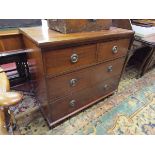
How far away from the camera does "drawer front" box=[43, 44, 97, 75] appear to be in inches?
38.2

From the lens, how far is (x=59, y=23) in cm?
110

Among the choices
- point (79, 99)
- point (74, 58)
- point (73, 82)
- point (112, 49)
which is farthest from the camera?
point (79, 99)

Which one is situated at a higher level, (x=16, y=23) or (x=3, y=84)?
A: (x=16, y=23)

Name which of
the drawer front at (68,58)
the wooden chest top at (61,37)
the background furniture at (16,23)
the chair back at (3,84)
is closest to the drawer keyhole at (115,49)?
the wooden chest top at (61,37)

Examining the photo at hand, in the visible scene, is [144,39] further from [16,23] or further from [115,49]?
[16,23]

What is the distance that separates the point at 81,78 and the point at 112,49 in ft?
1.33

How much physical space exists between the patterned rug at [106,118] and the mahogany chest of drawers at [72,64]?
0.36 ft

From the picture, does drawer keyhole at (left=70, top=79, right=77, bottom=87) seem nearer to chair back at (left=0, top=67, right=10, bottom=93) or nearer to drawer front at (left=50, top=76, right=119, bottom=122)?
drawer front at (left=50, top=76, right=119, bottom=122)

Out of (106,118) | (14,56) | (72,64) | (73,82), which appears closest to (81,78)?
(73,82)

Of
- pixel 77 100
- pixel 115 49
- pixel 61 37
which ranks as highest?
pixel 61 37

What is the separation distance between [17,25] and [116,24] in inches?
41.1

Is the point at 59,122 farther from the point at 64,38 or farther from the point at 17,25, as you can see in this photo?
the point at 17,25

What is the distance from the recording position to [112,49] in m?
1.33
